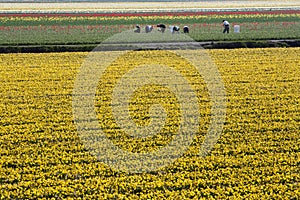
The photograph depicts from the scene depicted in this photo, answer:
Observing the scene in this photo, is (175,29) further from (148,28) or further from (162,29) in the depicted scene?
(148,28)

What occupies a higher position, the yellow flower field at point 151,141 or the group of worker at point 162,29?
the group of worker at point 162,29

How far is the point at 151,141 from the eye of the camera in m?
12.1

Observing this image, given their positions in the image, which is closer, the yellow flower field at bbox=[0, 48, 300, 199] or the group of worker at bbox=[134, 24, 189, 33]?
the yellow flower field at bbox=[0, 48, 300, 199]

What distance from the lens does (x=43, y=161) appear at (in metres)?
→ 10.9

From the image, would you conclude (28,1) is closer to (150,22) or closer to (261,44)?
(150,22)

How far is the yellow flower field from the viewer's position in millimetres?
9789

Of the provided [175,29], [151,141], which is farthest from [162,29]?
[151,141]

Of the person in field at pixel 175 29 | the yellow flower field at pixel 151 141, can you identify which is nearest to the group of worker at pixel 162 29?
the person in field at pixel 175 29

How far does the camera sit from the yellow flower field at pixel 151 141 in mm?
9789

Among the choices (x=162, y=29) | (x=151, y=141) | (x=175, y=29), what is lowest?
(x=151, y=141)

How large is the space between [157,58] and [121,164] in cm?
1113

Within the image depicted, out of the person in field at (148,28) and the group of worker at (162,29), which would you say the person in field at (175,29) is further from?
the person in field at (148,28)

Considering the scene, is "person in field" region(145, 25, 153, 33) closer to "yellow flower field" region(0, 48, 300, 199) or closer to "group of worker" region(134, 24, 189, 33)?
"group of worker" region(134, 24, 189, 33)

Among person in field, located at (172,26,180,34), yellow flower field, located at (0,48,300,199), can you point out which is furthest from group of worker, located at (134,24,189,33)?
yellow flower field, located at (0,48,300,199)
